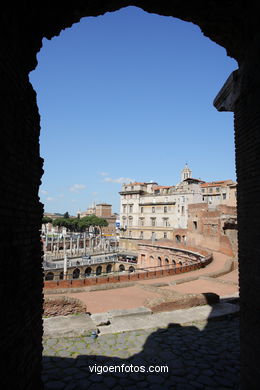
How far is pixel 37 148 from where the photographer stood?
163 inches

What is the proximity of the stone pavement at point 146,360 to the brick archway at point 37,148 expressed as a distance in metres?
1.28

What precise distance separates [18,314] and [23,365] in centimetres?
60

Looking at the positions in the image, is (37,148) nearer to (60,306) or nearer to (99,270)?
(60,306)

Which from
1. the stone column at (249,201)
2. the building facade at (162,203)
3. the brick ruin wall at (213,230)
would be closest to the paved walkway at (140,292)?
the stone column at (249,201)

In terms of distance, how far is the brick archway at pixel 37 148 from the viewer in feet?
9.78

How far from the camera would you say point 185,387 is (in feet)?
16.5

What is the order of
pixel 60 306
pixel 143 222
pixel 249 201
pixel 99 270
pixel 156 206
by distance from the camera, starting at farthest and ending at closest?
pixel 143 222 → pixel 156 206 → pixel 99 270 → pixel 60 306 → pixel 249 201

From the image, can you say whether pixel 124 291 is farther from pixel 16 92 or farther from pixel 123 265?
pixel 123 265

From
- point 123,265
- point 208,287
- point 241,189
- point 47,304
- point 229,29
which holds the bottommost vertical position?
point 123,265

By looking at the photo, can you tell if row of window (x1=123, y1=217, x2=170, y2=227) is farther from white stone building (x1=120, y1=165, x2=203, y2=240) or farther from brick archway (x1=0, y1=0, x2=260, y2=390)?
brick archway (x1=0, y1=0, x2=260, y2=390)

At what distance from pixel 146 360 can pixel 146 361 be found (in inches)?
1.9

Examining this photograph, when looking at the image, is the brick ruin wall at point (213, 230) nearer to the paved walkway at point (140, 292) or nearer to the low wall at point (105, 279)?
the low wall at point (105, 279)

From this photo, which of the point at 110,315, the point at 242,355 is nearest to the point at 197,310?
the point at 110,315

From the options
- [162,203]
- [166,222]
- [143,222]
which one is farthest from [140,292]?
[143,222]
